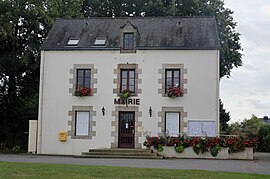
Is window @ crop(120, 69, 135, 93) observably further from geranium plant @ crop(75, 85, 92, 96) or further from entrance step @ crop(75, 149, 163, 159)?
entrance step @ crop(75, 149, 163, 159)

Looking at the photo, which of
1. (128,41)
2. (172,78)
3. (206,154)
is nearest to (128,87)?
(172,78)

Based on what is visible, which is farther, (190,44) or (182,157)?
(190,44)

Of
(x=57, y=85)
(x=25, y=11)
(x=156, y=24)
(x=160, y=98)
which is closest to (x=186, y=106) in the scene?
(x=160, y=98)

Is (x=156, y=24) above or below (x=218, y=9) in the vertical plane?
below

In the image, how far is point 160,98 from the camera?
23.5 metres

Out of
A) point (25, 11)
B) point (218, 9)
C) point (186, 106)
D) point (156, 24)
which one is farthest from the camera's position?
point (218, 9)

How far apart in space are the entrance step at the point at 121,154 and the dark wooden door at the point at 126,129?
4.39 ft

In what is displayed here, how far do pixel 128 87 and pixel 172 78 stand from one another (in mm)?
2356

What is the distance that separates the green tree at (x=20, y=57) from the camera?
89.9 feet

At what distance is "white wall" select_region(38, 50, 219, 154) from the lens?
76.0ft

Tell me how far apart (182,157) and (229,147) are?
223cm

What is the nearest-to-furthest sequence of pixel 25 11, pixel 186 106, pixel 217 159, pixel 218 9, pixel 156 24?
pixel 217 159 → pixel 186 106 → pixel 156 24 → pixel 25 11 → pixel 218 9

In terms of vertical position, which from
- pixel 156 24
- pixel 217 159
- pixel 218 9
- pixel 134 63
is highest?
pixel 218 9

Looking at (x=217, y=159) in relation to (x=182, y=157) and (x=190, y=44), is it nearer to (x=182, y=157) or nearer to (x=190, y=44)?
(x=182, y=157)
